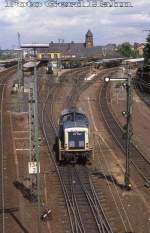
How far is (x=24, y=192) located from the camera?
34.2 metres

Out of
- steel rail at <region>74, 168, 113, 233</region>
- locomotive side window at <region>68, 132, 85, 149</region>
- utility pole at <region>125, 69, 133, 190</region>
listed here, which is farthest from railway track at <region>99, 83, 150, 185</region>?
locomotive side window at <region>68, 132, 85, 149</region>

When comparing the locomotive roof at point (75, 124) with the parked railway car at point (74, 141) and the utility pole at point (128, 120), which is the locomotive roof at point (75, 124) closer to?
the parked railway car at point (74, 141)

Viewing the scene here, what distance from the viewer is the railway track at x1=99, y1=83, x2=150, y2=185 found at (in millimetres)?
39413

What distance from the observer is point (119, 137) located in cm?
5028

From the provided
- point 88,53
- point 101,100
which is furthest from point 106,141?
point 88,53

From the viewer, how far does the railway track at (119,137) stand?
3941cm

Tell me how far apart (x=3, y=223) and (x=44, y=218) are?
229 centimetres

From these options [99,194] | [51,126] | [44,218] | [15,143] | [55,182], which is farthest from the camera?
[51,126]

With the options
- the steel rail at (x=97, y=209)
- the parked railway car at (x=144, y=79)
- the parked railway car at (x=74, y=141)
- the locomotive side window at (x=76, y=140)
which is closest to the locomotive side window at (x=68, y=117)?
the parked railway car at (x=74, y=141)

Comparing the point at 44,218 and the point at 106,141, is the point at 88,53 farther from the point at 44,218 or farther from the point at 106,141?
the point at 44,218

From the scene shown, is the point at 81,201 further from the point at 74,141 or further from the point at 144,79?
the point at 144,79

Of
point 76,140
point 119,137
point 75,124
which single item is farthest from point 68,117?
point 119,137

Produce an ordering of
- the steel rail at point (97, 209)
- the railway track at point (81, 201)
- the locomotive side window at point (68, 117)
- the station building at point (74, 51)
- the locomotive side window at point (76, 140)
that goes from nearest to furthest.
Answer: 1. the steel rail at point (97, 209)
2. the railway track at point (81, 201)
3. the locomotive side window at point (76, 140)
4. the locomotive side window at point (68, 117)
5. the station building at point (74, 51)

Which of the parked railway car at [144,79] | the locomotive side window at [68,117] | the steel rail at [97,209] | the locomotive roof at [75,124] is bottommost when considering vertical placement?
the steel rail at [97,209]
